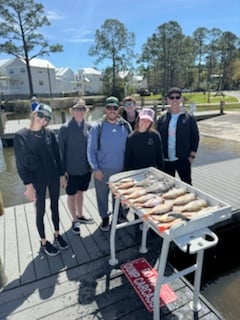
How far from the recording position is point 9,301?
6.58 ft

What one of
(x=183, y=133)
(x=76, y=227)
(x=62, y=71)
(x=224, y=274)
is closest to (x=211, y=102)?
(x=183, y=133)

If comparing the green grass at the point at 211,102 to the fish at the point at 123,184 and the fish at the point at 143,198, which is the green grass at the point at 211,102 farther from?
the fish at the point at 143,198

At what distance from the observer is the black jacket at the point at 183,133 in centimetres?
284

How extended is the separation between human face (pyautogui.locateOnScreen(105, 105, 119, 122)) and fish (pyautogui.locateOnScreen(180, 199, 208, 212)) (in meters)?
1.20

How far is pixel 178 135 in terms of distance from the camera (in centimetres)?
285

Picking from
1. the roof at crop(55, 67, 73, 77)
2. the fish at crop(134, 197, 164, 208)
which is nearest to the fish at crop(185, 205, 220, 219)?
the fish at crop(134, 197, 164, 208)

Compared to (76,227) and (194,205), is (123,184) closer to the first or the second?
(194,205)

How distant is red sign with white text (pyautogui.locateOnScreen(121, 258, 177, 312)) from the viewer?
77.8 inches

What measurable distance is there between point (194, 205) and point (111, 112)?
1253mm

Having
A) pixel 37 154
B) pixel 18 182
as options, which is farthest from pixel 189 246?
pixel 18 182

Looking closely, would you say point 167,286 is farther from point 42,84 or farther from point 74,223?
point 42,84

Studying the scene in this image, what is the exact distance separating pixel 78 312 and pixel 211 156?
6761 mm

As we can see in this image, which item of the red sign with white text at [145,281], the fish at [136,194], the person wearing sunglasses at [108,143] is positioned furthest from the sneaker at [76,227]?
the fish at [136,194]

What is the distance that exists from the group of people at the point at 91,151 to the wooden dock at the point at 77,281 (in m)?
0.17
